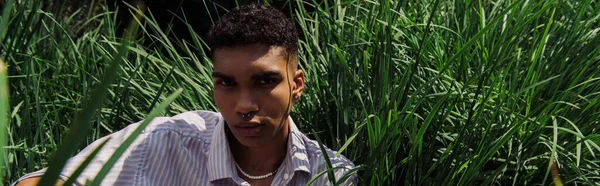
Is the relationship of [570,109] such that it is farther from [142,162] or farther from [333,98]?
[142,162]

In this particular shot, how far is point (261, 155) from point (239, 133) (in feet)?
0.73

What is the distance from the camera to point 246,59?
2.35 m

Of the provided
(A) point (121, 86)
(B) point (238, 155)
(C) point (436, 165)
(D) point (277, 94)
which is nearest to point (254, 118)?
(D) point (277, 94)

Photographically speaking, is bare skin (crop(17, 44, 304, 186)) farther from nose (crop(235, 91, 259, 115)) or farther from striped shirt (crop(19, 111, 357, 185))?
striped shirt (crop(19, 111, 357, 185))

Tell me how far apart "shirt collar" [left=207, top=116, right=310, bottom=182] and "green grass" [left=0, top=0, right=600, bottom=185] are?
127mm

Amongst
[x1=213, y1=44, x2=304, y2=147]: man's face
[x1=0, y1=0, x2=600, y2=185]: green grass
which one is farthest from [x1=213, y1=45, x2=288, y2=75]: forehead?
[x1=0, y1=0, x2=600, y2=185]: green grass

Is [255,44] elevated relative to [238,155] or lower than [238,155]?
elevated

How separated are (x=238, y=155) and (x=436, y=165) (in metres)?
0.54

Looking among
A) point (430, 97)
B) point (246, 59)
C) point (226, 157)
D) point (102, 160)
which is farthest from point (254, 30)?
point (430, 97)

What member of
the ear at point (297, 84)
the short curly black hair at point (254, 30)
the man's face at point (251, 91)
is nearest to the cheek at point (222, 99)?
the man's face at point (251, 91)

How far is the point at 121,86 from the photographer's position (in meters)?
3.35

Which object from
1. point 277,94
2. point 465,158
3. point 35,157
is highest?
point 277,94

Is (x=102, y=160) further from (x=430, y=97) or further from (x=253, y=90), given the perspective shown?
(x=430, y=97)

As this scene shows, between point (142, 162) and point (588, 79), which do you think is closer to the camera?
point (142, 162)
